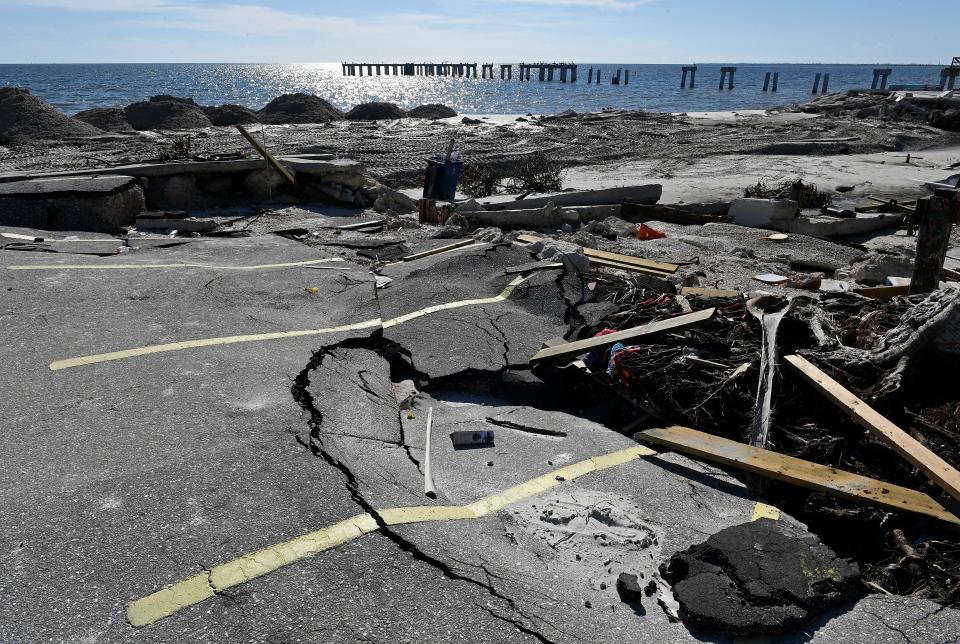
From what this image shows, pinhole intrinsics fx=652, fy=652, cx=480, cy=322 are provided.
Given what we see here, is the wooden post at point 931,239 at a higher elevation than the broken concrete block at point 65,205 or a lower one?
higher

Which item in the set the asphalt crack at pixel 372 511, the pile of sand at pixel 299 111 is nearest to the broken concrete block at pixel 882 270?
the asphalt crack at pixel 372 511

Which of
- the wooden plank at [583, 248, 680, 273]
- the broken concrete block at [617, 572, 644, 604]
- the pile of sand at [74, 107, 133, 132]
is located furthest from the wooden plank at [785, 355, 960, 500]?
the pile of sand at [74, 107, 133, 132]

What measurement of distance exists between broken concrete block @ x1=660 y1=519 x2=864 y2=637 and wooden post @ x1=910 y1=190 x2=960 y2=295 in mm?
4738

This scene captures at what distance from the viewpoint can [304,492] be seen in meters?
3.52

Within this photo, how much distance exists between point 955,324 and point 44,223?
1140 cm

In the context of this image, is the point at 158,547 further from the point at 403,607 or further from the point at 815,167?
the point at 815,167

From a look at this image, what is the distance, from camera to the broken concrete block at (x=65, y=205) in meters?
9.78

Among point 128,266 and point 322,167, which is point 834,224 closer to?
point 322,167

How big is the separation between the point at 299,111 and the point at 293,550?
37.5 m

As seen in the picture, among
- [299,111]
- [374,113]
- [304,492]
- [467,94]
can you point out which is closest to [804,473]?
[304,492]

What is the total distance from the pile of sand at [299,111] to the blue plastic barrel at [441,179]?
78.9 ft

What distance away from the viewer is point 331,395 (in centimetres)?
482

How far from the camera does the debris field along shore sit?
2959mm

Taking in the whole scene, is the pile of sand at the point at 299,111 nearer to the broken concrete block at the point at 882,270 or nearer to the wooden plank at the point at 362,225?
the wooden plank at the point at 362,225
